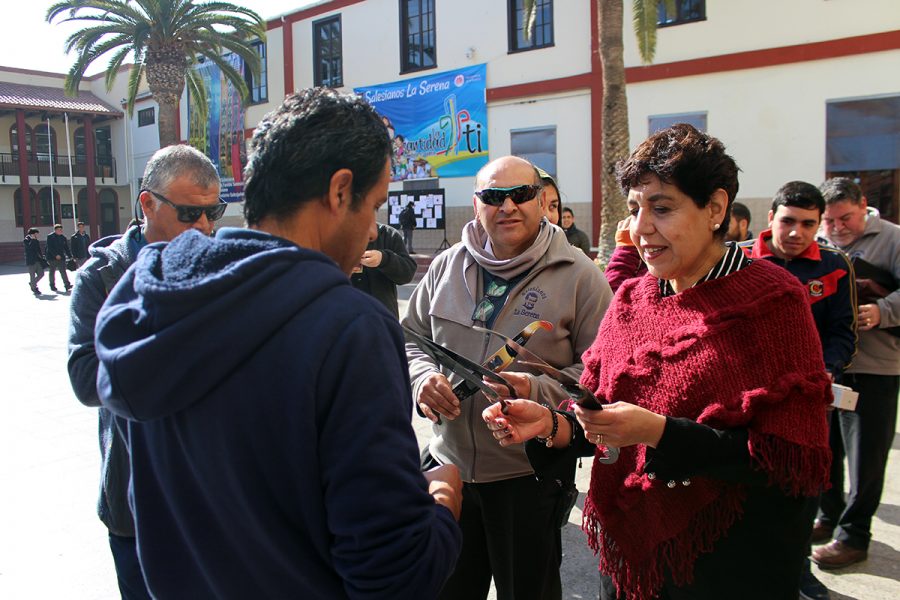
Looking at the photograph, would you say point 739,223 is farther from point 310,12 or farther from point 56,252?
point 310,12

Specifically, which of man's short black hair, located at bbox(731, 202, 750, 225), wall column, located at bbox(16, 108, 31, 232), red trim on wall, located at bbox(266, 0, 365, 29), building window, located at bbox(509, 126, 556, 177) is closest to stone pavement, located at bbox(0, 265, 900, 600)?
man's short black hair, located at bbox(731, 202, 750, 225)

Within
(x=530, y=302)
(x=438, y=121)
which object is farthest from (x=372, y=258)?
(x=438, y=121)

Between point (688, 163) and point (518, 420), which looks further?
point (518, 420)

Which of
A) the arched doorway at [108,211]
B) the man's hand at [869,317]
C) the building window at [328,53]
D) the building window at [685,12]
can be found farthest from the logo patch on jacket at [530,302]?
the arched doorway at [108,211]

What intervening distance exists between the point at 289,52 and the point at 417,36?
19.4 feet

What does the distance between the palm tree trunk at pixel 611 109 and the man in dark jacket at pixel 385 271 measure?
8875 mm

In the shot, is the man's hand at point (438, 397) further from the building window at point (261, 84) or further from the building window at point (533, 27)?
the building window at point (261, 84)

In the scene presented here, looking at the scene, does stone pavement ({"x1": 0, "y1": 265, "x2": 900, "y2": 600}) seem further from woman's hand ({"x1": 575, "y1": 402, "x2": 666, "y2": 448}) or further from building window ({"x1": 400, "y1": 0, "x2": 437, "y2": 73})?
building window ({"x1": 400, "y1": 0, "x2": 437, "y2": 73})

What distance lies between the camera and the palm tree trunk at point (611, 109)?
42.9 ft

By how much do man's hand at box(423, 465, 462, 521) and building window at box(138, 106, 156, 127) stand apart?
116ft

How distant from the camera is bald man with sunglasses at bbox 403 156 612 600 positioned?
238cm

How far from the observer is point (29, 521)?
13.2 feet

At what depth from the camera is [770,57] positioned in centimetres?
1430

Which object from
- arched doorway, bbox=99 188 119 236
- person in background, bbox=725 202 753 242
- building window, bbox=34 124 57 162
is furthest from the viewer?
arched doorway, bbox=99 188 119 236
